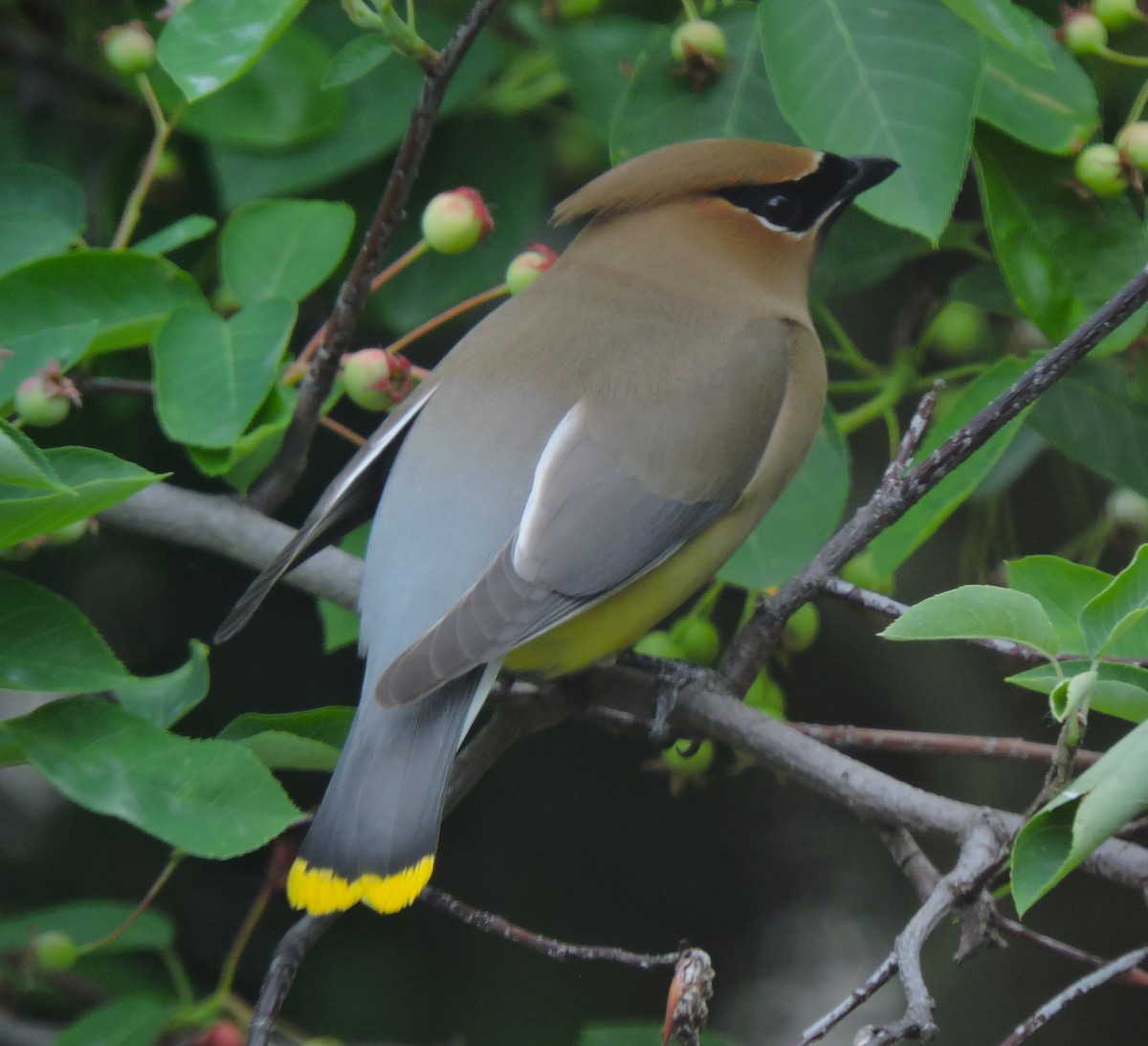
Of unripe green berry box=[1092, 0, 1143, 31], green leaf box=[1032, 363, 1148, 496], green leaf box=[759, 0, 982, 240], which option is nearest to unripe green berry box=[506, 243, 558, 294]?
green leaf box=[759, 0, 982, 240]

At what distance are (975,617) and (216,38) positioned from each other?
3.53 feet

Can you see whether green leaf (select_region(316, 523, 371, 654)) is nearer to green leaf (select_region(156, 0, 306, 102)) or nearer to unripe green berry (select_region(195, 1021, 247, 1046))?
unripe green berry (select_region(195, 1021, 247, 1046))

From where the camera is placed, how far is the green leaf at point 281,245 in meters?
2.07

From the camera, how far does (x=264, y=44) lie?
5.66 feet

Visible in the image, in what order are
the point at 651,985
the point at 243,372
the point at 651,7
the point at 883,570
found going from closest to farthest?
the point at 243,372
the point at 883,570
the point at 651,7
the point at 651,985

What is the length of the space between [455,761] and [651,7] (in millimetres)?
1431

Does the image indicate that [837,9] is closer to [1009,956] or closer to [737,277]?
[737,277]

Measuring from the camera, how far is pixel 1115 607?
1349 millimetres

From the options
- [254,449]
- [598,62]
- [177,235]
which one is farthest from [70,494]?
[598,62]

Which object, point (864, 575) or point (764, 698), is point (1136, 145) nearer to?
point (864, 575)

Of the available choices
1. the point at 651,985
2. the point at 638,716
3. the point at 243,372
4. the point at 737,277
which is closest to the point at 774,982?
the point at 651,985

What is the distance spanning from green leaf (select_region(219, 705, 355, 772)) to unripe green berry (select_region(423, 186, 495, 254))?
2.23 ft

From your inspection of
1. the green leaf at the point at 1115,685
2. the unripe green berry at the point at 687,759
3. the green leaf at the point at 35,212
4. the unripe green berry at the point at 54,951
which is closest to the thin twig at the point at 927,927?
the green leaf at the point at 1115,685

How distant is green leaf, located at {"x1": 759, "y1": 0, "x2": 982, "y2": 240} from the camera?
1.94m
